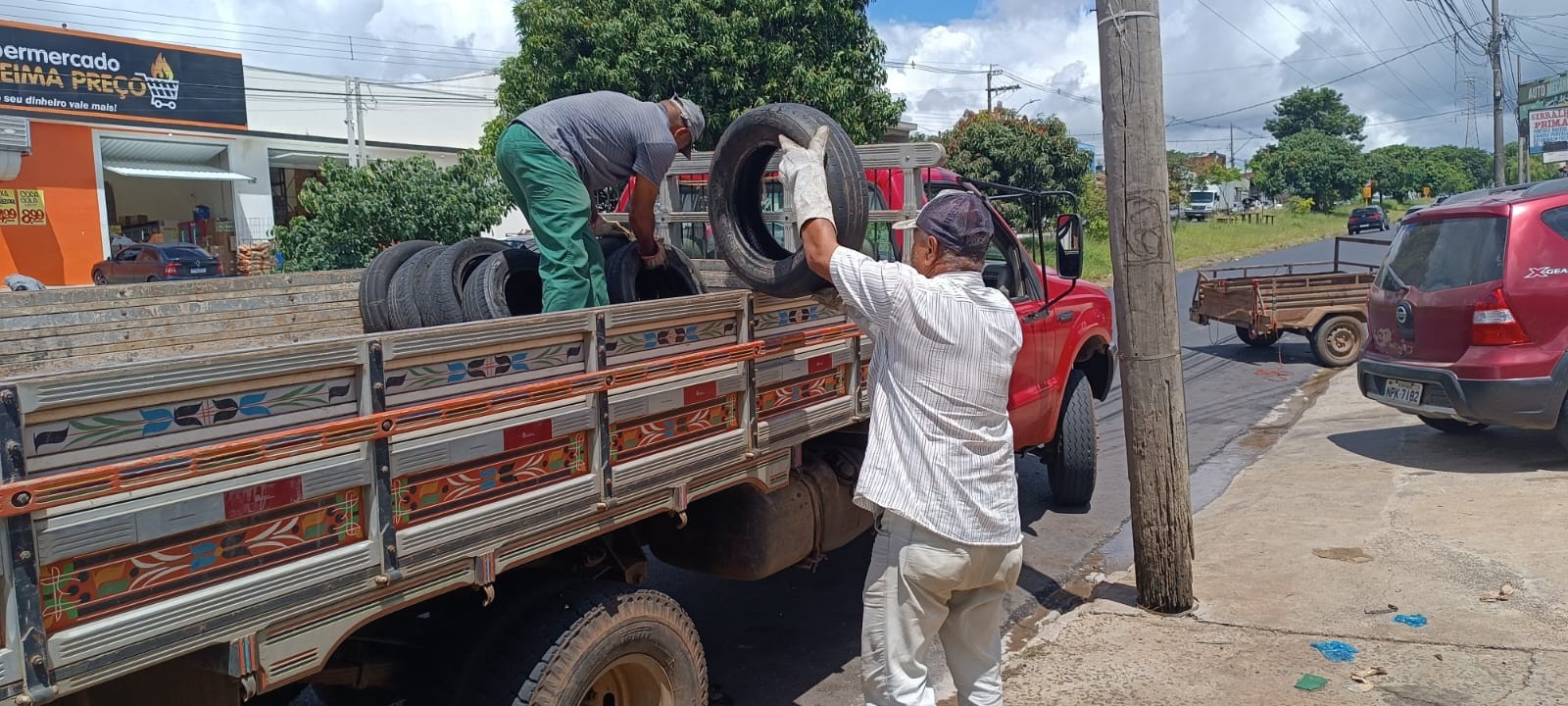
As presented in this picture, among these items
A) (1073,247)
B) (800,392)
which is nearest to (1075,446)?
(1073,247)

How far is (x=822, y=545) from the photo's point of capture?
448cm

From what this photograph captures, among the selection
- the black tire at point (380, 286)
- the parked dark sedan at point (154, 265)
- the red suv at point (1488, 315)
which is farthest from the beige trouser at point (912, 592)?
the parked dark sedan at point (154, 265)

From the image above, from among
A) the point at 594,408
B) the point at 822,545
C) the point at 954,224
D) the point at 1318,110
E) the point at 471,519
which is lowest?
the point at 822,545

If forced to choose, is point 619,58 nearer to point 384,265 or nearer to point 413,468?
point 384,265

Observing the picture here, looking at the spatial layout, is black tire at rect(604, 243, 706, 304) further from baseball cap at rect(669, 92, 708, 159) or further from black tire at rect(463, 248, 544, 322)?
baseball cap at rect(669, 92, 708, 159)

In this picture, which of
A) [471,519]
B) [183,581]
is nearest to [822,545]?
[471,519]

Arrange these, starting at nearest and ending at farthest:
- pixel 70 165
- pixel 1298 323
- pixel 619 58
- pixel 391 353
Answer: pixel 391 353
pixel 1298 323
pixel 619 58
pixel 70 165

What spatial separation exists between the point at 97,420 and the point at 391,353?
2.09 feet

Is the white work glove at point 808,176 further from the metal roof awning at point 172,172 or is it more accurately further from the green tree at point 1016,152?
the metal roof awning at point 172,172

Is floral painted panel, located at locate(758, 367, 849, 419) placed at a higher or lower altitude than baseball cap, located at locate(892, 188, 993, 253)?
lower

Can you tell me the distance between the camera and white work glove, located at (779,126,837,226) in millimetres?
3205

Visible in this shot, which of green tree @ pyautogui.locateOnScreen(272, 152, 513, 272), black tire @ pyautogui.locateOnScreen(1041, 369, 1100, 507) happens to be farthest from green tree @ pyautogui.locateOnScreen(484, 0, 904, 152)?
black tire @ pyautogui.locateOnScreen(1041, 369, 1100, 507)

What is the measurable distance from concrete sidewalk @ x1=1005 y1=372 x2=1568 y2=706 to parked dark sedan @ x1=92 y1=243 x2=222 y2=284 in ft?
73.9

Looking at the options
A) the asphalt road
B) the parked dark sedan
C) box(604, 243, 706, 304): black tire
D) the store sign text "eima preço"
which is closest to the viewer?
box(604, 243, 706, 304): black tire
